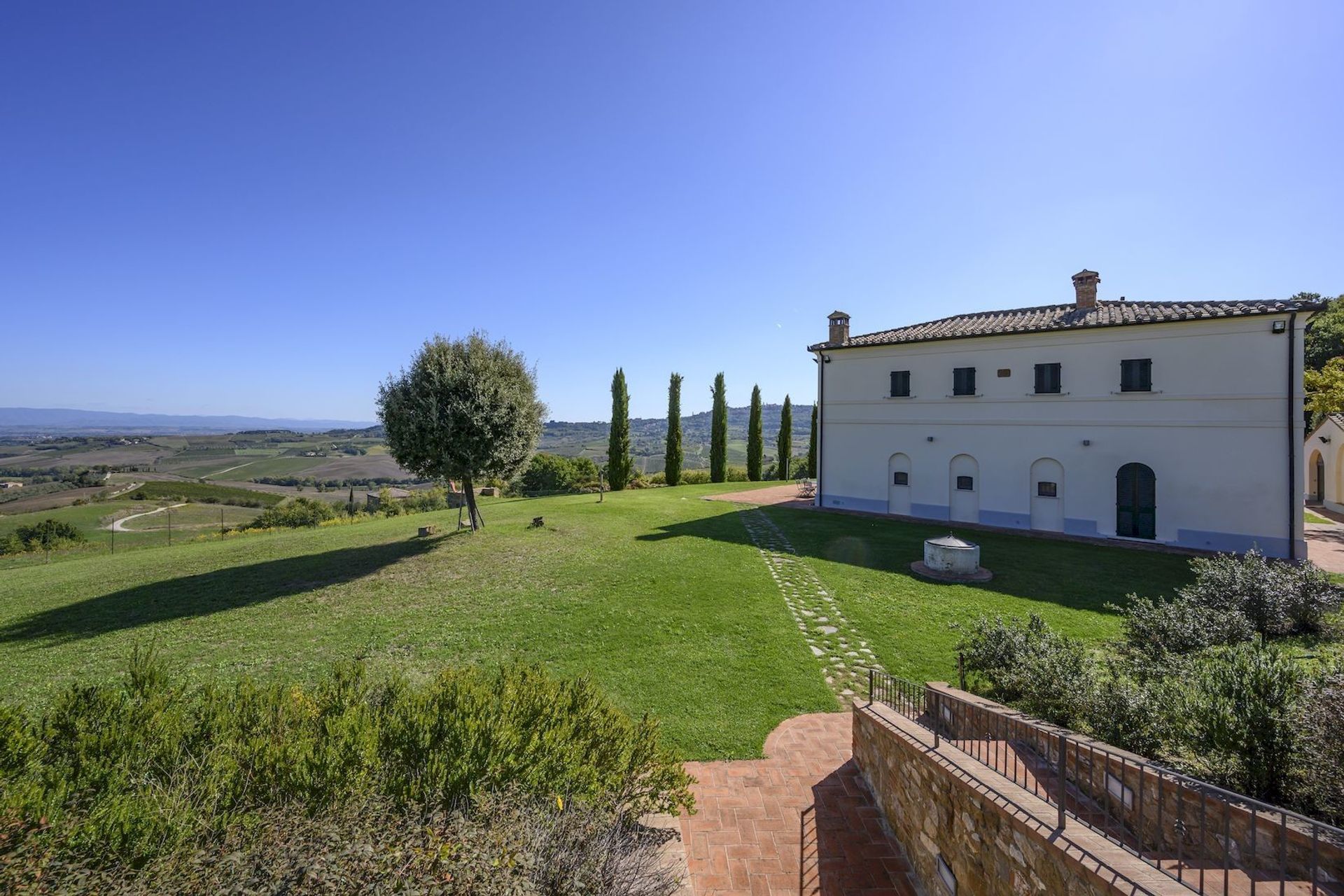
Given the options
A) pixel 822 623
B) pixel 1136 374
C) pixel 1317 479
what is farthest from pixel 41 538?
pixel 1317 479

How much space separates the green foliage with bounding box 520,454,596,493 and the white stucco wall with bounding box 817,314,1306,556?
2069cm

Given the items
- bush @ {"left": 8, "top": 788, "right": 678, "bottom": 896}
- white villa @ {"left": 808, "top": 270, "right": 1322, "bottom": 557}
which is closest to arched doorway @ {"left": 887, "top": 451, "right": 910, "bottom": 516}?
white villa @ {"left": 808, "top": 270, "right": 1322, "bottom": 557}

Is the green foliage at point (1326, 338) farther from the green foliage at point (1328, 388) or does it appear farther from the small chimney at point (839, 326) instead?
the small chimney at point (839, 326)

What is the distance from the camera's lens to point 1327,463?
75.0 ft

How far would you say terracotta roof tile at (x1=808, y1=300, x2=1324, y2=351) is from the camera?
14.8 m

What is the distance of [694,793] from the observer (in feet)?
18.2

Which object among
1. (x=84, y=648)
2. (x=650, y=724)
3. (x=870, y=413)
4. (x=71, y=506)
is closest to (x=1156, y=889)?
(x=650, y=724)

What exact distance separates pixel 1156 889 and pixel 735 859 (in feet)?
10.6

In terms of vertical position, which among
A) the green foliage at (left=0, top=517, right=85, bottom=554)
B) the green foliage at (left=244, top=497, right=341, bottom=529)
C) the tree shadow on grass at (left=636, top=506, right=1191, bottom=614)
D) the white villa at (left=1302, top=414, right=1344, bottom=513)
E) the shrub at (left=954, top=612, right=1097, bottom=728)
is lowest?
the green foliage at (left=0, top=517, right=85, bottom=554)

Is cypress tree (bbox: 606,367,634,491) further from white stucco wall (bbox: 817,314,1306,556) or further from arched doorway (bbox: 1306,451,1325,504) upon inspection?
arched doorway (bbox: 1306,451,1325,504)

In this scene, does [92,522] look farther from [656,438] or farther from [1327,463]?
[656,438]

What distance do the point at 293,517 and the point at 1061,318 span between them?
38.5m

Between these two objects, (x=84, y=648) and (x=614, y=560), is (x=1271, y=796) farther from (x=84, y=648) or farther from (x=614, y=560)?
(x=84, y=648)

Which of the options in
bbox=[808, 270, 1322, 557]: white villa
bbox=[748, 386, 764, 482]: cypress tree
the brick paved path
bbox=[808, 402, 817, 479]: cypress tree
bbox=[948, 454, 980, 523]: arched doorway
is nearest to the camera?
the brick paved path
